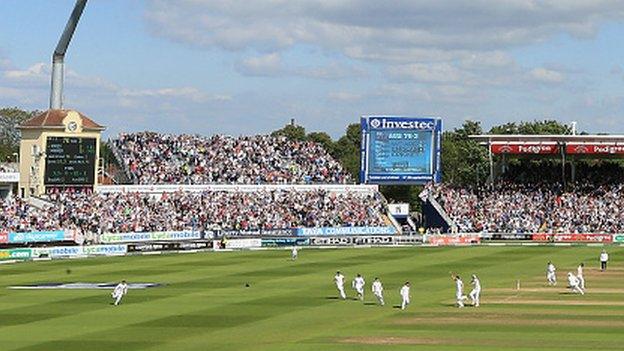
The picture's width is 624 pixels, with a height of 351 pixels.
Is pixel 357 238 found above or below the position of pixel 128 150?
below

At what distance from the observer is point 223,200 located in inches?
3524

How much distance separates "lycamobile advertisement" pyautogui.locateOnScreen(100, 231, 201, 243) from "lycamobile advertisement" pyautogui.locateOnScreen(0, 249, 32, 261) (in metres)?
6.75

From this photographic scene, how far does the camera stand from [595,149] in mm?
93812

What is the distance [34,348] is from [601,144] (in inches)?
2705

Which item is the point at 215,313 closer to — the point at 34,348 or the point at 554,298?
the point at 34,348

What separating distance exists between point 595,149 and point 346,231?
21.8 meters

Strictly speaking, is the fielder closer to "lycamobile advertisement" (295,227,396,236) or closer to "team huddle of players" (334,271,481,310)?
"team huddle of players" (334,271,481,310)

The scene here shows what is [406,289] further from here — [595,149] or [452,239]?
[595,149]

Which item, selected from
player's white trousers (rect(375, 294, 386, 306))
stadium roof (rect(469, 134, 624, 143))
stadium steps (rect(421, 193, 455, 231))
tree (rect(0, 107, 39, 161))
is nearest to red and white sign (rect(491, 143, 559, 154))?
stadium roof (rect(469, 134, 624, 143))

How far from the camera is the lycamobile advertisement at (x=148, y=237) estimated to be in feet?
255

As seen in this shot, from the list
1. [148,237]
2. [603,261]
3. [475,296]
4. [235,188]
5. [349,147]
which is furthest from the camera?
[349,147]

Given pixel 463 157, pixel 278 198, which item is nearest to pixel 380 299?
pixel 278 198

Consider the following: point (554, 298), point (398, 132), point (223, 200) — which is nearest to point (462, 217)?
point (398, 132)

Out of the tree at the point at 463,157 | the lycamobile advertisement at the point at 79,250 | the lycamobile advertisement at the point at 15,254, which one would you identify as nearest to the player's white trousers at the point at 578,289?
the lycamobile advertisement at the point at 79,250
